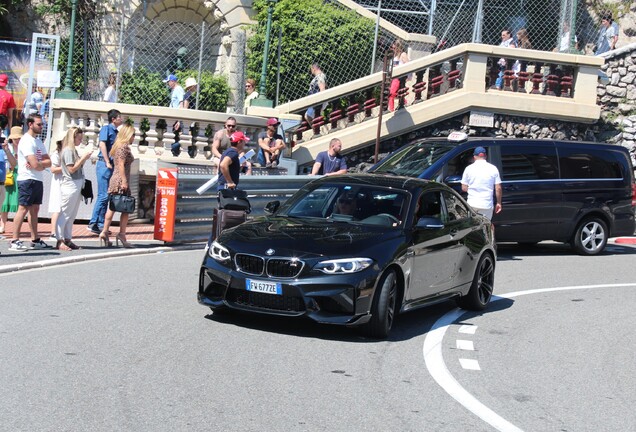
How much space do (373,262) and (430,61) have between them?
14.3 meters

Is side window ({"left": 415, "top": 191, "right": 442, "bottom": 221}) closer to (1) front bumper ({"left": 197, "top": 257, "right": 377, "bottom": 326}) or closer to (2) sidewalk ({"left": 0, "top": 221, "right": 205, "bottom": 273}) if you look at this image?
(1) front bumper ({"left": 197, "top": 257, "right": 377, "bottom": 326})

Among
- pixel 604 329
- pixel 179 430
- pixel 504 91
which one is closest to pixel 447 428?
pixel 179 430

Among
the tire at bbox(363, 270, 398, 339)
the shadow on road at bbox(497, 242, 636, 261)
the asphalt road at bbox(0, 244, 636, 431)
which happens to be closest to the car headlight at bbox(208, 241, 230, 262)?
the asphalt road at bbox(0, 244, 636, 431)

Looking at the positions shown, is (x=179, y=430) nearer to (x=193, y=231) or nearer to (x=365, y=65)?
(x=193, y=231)

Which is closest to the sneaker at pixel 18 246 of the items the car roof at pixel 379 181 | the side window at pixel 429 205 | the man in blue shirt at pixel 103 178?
the man in blue shirt at pixel 103 178

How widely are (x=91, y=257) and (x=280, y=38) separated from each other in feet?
33.8

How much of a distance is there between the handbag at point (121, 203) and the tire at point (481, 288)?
5.19 metres

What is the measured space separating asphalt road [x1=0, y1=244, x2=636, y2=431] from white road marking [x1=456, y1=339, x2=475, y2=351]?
6 cm

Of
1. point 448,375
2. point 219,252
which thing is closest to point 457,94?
point 219,252

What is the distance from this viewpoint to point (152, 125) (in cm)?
2019

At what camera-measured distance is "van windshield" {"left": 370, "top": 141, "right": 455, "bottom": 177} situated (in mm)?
17281

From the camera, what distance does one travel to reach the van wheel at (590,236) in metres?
18.7

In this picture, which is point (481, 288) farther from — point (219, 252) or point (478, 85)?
point (478, 85)

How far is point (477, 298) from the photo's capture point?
12172mm
